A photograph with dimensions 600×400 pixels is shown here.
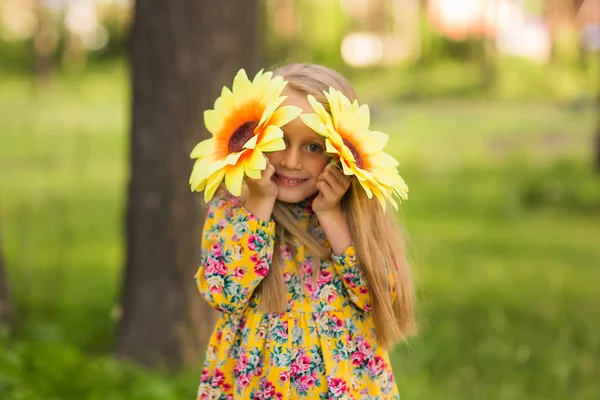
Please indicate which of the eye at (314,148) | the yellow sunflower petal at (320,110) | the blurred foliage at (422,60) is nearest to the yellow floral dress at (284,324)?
the eye at (314,148)

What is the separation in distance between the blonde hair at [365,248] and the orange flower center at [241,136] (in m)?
0.17

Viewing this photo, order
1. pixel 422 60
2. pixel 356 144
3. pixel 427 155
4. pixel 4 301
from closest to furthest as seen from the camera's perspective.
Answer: pixel 356 144 < pixel 4 301 < pixel 427 155 < pixel 422 60

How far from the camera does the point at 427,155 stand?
9391 mm

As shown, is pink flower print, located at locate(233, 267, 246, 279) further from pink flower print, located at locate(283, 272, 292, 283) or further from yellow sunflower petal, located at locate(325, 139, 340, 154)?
yellow sunflower petal, located at locate(325, 139, 340, 154)

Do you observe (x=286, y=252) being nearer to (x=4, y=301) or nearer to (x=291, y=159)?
(x=291, y=159)

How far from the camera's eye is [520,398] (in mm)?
4488

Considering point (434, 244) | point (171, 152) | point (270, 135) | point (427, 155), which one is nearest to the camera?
point (270, 135)

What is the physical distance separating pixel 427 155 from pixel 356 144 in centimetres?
709

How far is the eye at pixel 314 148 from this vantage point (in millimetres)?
2469

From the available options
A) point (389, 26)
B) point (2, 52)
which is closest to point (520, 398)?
point (389, 26)

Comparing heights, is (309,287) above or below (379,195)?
below

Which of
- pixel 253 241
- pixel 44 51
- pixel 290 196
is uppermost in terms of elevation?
pixel 44 51

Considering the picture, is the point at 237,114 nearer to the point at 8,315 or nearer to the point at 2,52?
the point at 8,315

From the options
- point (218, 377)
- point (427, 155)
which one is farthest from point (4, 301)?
point (427, 155)
